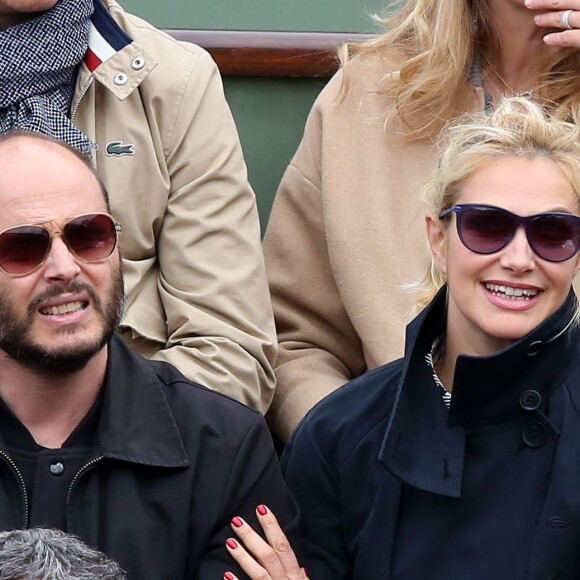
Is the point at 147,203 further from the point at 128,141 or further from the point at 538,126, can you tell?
the point at 538,126

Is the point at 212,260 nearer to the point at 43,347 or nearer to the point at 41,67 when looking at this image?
the point at 41,67

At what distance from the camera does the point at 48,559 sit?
223cm

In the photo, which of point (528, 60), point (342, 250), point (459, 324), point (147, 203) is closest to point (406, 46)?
point (528, 60)

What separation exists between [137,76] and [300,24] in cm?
73

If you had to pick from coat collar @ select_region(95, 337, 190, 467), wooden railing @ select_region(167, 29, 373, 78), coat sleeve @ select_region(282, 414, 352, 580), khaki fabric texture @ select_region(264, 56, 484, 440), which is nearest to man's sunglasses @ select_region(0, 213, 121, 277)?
coat collar @ select_region(95, 337, 190, 467)

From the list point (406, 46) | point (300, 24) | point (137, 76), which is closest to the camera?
point (137, 76)

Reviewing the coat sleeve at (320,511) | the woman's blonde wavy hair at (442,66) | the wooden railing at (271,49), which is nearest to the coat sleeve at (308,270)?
the woman's blonde wavy hair at (442,66)

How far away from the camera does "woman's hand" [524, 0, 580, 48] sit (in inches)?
129

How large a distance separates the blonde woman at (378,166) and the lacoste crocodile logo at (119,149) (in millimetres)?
454

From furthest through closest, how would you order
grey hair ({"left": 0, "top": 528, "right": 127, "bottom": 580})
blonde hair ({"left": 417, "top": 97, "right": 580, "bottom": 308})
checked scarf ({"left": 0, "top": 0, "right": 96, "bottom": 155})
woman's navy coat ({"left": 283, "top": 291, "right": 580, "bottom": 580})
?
checked scarf ({"left": 0, "top": 0, "right": 96, "bottom": 155}) < blonde hair ({"left": 417, "top": 97, "right": 580, "bottom": 308}) < woman's navy coat ({"left": 283, "top": 291, "right": 580, "bottom": 580}) < grey hair ({"left": 0, "top": 528, "right": 127, "bottom": 580})

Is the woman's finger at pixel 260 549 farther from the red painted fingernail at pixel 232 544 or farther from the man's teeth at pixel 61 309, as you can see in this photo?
the man's teeth at pixel 61 309

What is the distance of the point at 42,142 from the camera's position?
2789 mm

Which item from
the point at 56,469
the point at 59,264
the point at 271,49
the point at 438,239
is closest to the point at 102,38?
the point at 271,49

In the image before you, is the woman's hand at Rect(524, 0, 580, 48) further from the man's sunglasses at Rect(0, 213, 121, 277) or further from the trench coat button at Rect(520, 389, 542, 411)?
the man's sunglasses at Rect(0, 213, 121, 277)
